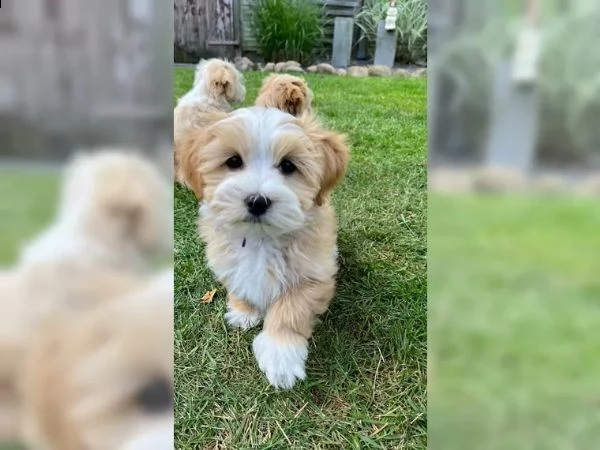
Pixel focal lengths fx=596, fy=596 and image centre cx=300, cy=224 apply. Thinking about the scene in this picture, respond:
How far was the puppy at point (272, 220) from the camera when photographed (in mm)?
1082

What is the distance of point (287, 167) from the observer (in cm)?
110

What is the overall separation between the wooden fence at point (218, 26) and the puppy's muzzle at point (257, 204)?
325mm

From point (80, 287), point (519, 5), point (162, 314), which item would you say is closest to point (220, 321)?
point (162, 314)

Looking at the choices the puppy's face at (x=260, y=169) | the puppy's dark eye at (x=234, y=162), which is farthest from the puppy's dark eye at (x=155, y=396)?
the puppy's dark eye at (x=234, y=162)

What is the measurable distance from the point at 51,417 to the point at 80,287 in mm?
262

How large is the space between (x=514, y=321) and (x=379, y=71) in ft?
2.09

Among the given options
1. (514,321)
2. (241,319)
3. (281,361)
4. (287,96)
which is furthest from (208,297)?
(514,321)

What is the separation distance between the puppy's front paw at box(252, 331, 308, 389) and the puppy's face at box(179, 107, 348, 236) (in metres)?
0.22

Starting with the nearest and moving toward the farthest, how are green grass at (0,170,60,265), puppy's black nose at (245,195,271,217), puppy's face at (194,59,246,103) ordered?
puppy's black nose at (245,195,271,217) → puppy's face at (194,59,246,103) → green grass at (0,170,60,265)

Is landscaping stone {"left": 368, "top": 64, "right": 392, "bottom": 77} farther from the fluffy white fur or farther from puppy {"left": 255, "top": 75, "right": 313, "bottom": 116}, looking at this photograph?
the fluffy white fur

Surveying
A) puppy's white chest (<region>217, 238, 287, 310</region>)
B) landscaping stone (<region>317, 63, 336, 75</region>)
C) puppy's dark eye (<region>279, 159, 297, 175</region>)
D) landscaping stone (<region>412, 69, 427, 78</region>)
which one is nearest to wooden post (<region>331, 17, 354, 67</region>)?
landscaping stone (<region>317, 63, 336, 75</region>)

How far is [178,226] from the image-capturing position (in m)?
1.19

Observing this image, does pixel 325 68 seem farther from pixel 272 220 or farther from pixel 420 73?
pixel 272 220

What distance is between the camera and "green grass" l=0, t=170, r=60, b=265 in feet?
4.15
